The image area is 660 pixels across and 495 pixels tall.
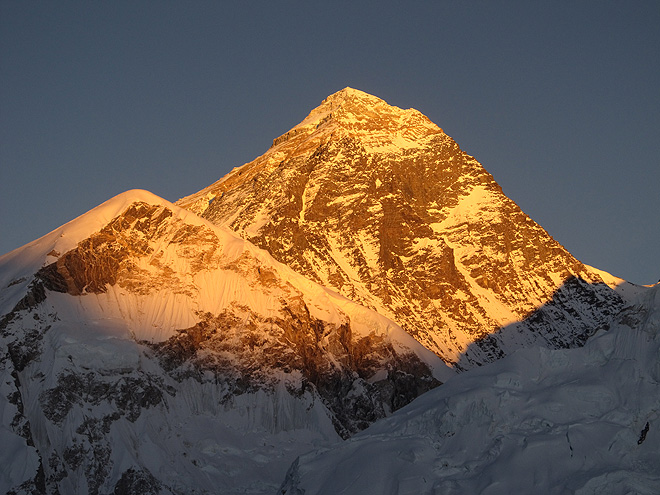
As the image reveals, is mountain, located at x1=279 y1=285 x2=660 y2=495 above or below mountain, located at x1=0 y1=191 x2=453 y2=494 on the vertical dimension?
below

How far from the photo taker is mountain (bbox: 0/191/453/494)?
127 meters

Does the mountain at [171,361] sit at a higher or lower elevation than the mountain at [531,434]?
higher

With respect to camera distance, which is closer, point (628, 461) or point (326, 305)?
point (628, 461)

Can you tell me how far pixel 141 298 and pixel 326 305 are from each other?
94.6 ft

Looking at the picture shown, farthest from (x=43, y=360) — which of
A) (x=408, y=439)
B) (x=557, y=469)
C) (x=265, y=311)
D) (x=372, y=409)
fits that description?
(x=557, y=469)

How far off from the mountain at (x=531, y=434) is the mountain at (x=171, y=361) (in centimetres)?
5629

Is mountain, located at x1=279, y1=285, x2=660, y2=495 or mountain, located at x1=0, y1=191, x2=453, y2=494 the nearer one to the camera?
mountain, located at x1=279, y1=285, x2=660, y2=495

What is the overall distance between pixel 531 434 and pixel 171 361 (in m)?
82.8

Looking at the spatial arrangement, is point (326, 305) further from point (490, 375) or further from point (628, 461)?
point (628, 461)

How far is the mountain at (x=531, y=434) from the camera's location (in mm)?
64500

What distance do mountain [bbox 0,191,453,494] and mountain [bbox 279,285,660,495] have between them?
185ft

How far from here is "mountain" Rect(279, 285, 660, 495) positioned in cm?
6450

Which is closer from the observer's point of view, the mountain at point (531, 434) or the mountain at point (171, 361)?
the mountain at point (531, 434)

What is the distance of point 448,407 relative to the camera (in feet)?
236
